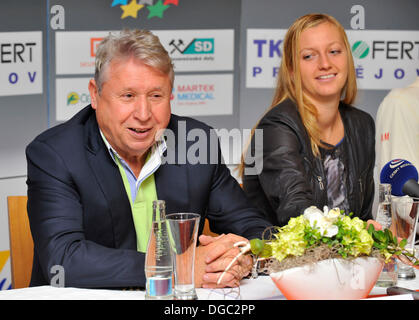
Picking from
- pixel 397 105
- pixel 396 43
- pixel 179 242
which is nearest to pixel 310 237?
pixel 179 242

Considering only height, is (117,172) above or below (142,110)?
below

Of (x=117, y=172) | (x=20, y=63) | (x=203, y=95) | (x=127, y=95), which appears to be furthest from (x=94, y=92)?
(x=203, y=95)

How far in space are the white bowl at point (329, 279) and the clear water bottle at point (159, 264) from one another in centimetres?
28

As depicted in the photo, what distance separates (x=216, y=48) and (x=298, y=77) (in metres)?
1.80

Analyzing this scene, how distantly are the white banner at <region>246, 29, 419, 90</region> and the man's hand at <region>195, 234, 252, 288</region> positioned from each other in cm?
291

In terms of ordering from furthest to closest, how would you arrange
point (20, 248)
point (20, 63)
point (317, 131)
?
point (20, 63)
point (317, 131)
point (20, 248)

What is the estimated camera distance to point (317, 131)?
2939 mm

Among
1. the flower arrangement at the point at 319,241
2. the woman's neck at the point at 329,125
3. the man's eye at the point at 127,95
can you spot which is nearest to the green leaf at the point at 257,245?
the flower arrangement at the point at 319,241

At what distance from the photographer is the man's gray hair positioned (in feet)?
7.54

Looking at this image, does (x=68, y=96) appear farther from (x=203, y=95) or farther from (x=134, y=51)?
(x=134, y=51)

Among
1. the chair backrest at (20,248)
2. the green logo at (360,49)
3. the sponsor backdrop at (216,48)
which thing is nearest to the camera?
the chair backrest at (20,248)

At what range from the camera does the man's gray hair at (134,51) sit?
2297 millimetres

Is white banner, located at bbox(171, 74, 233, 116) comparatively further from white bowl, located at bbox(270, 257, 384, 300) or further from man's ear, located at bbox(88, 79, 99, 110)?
white bowl, located at bbox(270, 257, 384, 300)

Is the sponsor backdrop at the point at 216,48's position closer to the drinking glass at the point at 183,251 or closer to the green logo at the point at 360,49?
the green logo at the point at 360,49
